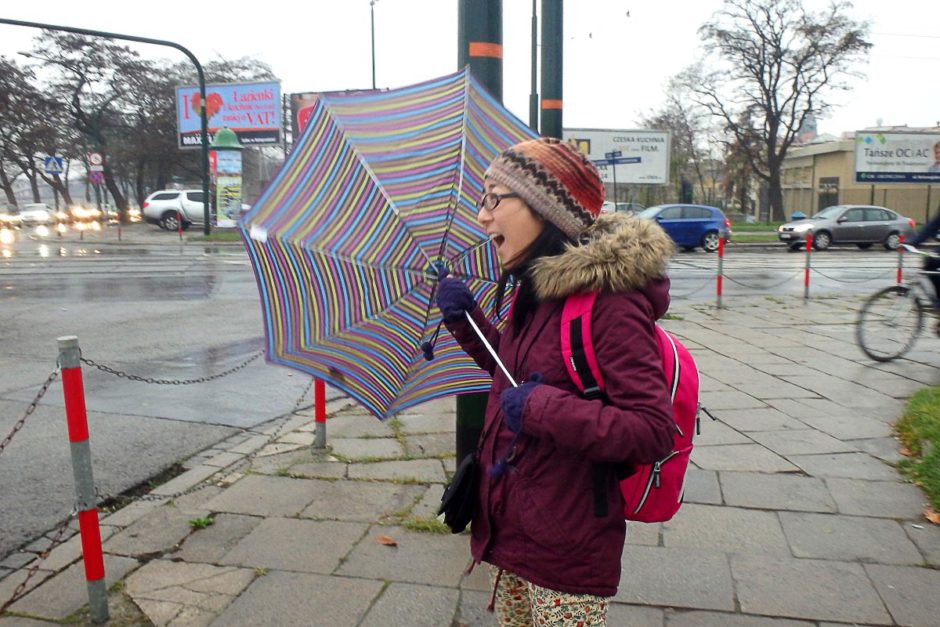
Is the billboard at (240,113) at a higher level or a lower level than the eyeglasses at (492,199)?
higher

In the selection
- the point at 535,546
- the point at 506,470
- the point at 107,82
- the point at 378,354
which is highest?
the point at 107,82

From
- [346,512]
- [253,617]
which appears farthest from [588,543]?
[346,512]

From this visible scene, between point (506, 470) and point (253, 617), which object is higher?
point (506, 470)

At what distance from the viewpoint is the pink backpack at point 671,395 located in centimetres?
173

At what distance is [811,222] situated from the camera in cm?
2592

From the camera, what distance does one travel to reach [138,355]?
26.4 ft

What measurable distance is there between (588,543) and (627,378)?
1.41 feet

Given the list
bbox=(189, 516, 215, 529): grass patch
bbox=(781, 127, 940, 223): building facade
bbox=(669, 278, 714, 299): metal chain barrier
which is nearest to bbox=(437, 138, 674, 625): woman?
bbox=(189, 516, 215, 529): grass patch

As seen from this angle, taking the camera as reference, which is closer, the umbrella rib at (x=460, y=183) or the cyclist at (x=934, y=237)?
the umbrella rib at (x=460, y=183)

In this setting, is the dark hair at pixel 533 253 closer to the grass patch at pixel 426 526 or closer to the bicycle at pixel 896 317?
the grass patch at pixel 426 526

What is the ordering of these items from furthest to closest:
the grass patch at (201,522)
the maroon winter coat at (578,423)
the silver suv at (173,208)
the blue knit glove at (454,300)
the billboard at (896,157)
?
the billboard at (896,157), the silver suv at (173,208), the grass patch at (201,522), the blue knit glove at (454,300), the maroon winter coat at (578,423)

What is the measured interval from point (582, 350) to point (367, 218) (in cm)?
84

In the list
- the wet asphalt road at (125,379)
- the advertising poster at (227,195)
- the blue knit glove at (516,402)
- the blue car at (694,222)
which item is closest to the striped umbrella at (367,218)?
the blue knit glove at (516,402)

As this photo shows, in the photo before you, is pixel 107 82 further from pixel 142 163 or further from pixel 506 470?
pixel 506 470
